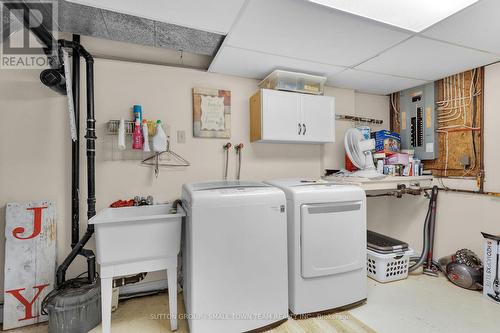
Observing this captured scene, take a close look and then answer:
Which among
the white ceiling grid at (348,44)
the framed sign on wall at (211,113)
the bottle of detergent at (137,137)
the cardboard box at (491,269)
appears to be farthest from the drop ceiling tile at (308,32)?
the cardboard box at (491,269)

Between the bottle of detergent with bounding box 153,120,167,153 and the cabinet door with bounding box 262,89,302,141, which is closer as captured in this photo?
the bottle of detergent with bounding box 153,120,167,153

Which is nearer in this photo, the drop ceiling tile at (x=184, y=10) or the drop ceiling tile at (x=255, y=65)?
the drop ceiling tile at (x=184, y=10)

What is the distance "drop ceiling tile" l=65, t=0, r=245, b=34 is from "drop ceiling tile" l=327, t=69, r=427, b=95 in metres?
1.57

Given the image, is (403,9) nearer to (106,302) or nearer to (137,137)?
(137,137)

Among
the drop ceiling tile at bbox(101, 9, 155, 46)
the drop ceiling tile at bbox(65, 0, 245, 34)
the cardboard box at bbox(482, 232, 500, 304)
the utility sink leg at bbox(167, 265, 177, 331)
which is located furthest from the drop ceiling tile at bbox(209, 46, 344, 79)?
the cardboard box at bbox(482, 232, 500, 304)

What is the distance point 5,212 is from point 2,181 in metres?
0.26

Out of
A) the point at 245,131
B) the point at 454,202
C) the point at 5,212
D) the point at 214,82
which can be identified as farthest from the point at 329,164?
the point at 5,212

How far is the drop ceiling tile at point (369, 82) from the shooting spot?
8.94 feet

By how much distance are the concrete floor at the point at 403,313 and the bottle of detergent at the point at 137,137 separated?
144cm

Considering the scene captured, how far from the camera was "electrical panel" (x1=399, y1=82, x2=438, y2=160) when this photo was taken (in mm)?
2943

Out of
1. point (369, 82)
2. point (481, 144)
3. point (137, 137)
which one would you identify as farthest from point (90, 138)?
point (481, 144)

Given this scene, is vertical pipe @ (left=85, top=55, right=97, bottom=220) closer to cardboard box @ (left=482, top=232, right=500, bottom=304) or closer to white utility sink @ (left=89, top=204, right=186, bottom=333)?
white utility sink @ (left=89, top=204, right=186, bottom=333)

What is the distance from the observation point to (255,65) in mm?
2412

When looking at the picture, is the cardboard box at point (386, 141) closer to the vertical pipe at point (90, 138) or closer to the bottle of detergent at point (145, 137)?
the bottle of detergent at point (145, 137)
